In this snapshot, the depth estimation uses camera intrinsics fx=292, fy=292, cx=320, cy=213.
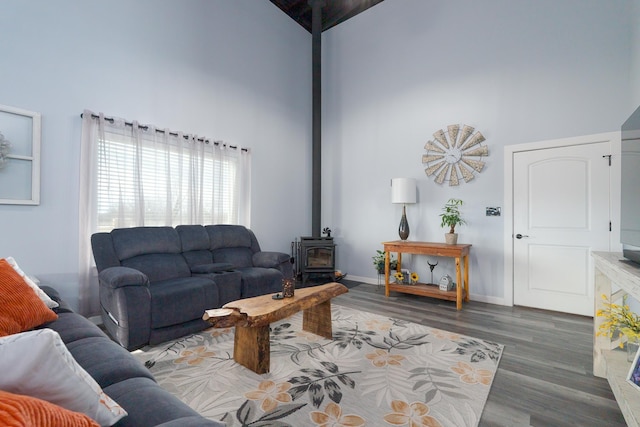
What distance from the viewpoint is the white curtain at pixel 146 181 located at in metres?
2.97

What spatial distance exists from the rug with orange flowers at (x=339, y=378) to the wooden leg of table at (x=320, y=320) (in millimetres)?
68

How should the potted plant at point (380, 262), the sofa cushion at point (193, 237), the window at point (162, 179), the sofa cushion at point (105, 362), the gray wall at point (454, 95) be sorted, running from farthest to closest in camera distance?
the potted plant at point (380, 262) → the sofa cushion at point (193, 237) → the gray wall at point (454, 95) → the window at point (162, 179) → the sofa cushion at point (105, 362)

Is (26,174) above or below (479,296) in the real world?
above

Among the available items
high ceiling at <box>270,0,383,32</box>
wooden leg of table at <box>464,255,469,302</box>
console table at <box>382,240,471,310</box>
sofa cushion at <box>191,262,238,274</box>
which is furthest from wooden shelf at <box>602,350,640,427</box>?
high ceiling at <box>270,0,383,32</box>

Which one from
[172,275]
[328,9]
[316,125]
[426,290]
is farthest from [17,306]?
[328,9]

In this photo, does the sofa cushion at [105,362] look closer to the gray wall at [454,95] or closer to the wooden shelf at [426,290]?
the wooden shelf at [426,290]

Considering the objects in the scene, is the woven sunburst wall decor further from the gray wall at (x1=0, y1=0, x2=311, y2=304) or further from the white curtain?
the white curtain

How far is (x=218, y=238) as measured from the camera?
3.71 m

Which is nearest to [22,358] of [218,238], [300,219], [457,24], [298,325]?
[298,325]

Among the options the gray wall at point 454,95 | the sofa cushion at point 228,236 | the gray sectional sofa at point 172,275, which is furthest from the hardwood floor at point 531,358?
the sofa cushion at point 228,236

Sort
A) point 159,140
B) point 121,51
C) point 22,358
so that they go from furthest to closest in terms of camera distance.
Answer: point 159,140
point 121,51
point 22,358

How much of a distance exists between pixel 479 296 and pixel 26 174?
513cm

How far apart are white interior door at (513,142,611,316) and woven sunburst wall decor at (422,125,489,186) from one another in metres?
0.45

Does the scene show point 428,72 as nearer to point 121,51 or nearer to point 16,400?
point 121,51
